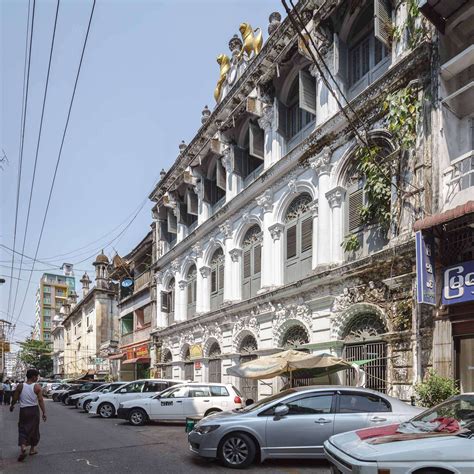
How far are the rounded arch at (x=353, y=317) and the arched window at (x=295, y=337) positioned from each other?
2029 mm

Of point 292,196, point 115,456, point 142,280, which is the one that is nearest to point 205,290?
point 292,196

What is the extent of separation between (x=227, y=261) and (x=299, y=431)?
1547 centimetres

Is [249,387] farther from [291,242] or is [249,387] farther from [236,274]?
[291,242]

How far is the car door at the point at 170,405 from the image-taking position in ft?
56.2

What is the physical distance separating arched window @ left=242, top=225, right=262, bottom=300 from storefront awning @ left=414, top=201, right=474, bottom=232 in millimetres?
10715

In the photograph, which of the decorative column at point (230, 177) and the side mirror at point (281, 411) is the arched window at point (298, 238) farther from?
the side mirror at point (281, 411)

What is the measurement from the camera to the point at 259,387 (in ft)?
69.5

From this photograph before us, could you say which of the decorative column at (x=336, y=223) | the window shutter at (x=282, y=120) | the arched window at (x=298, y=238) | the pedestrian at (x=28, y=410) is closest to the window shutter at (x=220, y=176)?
the window shutter at (x=282, y=120)

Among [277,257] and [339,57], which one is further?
[277,257]

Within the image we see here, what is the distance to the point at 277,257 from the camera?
2047cm

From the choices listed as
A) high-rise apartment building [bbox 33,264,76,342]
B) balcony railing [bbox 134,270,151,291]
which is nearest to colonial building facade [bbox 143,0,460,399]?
balcony railing [bbox 134,270,151,291]

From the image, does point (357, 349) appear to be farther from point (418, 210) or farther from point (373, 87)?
point (373, 87)

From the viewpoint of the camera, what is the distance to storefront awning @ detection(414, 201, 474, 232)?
10914 millimetres

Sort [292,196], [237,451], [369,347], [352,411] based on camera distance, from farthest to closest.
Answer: [292,196], [369,347], [352,411], [237,451]
